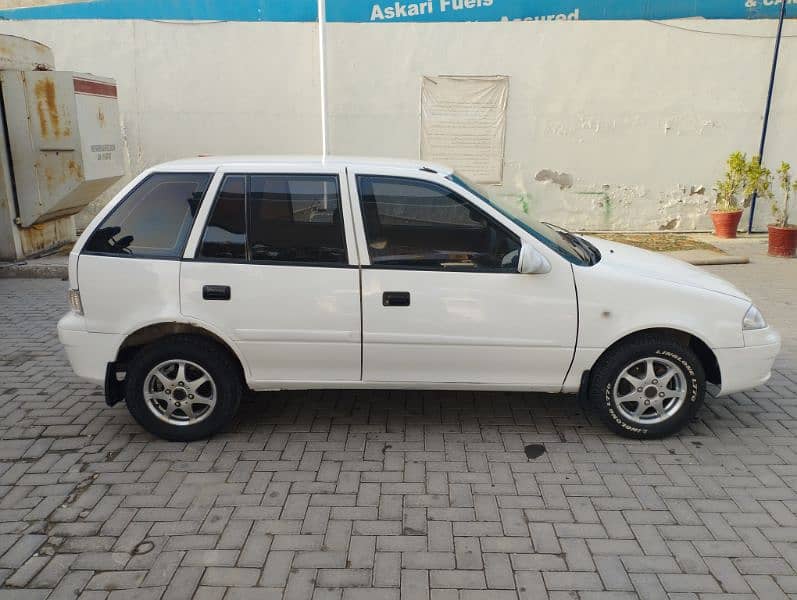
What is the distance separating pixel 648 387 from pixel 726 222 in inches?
318

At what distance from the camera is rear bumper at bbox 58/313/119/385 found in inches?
155

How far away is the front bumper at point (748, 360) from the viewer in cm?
391

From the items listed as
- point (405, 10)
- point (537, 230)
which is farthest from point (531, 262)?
point (405, 10)

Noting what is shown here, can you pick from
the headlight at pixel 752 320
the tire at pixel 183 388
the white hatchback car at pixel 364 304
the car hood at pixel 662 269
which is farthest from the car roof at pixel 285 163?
the headlight at pixel 752 320

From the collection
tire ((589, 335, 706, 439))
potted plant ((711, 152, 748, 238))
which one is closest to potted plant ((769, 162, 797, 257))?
potted plant ((711, 152, 748, 238))

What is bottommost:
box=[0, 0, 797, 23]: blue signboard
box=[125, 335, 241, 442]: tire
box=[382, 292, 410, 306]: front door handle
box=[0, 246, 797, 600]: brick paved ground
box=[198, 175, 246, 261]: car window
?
box=[0, 246, 797, 600]: brick paved ground

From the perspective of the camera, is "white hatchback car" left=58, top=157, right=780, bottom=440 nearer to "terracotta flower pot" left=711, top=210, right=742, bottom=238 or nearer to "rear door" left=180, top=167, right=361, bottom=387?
"rear door" left=180, top=167, right=361, bottom=387

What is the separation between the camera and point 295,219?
392 centimetres

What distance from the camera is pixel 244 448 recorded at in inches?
158

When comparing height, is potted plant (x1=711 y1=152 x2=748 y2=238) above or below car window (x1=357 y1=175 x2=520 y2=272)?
below

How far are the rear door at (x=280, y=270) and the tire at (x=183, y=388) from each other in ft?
0.64

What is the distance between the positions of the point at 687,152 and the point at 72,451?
10.4 meters

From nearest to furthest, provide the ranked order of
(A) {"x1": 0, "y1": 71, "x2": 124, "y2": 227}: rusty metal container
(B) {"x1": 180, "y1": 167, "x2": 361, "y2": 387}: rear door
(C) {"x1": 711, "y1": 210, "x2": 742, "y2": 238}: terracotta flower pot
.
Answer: (B) {"x1": 180, "y1": 167, "x2": 361, "y2": 387}: rear door → (A) {"x1": 0, "y1": 71, "x2": 124, "y2": 227}: rusty metal container → (C) {"x1": 711, "y1": 210, "x2": 742, "y2": 238}: terracotta flower pot

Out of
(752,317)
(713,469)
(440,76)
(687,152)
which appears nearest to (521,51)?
(440,76)
